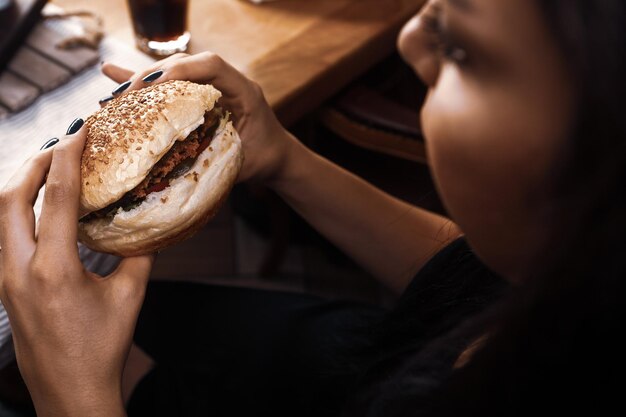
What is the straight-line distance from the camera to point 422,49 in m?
0.77

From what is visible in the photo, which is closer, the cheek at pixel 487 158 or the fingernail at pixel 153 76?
the cheek at pixel 487 158

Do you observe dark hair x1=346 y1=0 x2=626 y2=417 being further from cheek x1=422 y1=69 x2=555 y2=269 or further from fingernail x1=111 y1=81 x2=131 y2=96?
fingernail x1=111 y1=81 x2=131 y2=96

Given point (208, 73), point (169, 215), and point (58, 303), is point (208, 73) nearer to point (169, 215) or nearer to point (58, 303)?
point (169, 215)

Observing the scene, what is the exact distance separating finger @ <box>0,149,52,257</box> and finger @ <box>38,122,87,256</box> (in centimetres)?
2

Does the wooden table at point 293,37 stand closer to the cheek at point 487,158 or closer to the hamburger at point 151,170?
the hamburger at point 151,170

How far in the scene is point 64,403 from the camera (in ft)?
2.57

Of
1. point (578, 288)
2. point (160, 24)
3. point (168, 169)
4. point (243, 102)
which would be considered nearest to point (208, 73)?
point (243, 102)

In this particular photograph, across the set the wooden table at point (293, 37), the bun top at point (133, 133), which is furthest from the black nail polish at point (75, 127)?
the wooden table at point (293, 37)

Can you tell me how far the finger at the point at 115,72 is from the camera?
1.08 metres

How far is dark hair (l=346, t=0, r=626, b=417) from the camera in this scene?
0.53 m

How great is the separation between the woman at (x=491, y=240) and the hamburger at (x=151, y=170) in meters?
0.04

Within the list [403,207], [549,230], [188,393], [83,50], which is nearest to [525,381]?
[549,230]

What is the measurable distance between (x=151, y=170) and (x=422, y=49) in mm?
420

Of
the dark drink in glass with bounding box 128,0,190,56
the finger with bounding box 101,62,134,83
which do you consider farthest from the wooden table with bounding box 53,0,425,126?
the finger with bounding box 101,62,134,83
